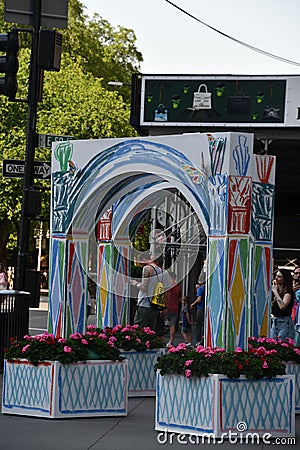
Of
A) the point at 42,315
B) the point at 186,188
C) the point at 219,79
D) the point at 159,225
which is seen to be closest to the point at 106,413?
the point at 186,188

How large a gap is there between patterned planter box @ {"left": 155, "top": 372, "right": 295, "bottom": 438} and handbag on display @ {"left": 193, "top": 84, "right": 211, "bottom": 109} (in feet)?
45.1

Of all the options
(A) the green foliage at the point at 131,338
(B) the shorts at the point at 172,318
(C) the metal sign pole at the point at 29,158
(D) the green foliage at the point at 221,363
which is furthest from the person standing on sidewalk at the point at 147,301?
(D) the green foliage at the point at 221,363

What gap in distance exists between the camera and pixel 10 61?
14.5 meters

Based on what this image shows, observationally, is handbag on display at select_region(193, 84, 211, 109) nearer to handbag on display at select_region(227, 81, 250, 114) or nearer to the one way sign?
handbag on display at select_region(227, 81, 250, 114)

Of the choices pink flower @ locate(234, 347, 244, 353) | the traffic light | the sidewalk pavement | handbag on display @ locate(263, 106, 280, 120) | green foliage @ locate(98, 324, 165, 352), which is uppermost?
handbag on display @ locate(263, 106, 280, 120)

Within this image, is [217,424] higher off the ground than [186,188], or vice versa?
[186,188]

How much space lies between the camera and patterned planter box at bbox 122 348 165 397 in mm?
15109

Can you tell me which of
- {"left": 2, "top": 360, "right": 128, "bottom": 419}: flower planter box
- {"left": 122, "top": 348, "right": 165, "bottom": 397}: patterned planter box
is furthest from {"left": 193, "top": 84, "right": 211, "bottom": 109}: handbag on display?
{"left": 2, "top": 360, "right": 128, "bottom": 419}: flower planter box

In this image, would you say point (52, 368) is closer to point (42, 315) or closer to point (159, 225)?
point (159, 225)

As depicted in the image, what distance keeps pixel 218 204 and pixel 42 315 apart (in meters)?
24.7

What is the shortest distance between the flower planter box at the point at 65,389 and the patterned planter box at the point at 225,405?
121 centimetres

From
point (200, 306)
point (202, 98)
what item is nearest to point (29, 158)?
point (200, 306)

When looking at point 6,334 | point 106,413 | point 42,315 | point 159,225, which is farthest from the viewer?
point 42,315

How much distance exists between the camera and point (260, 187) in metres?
13.3
